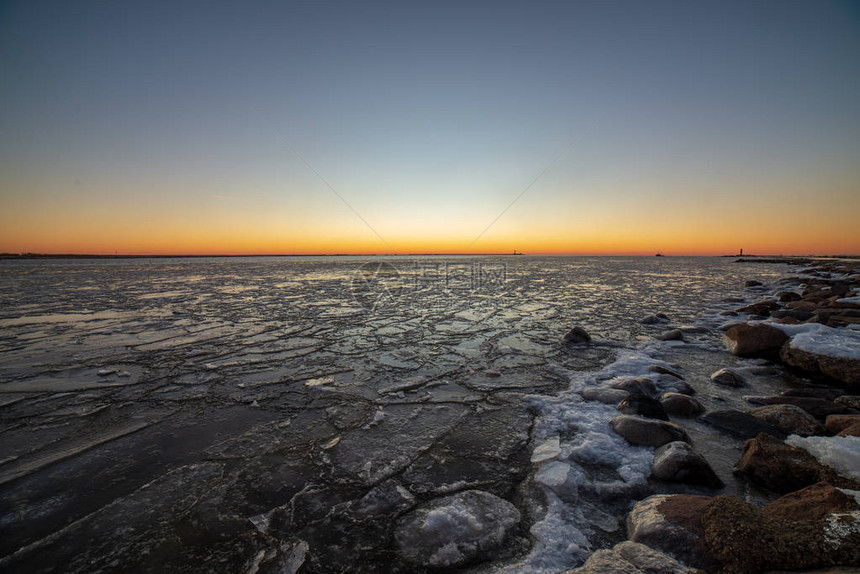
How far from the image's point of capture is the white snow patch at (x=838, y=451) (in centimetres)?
205

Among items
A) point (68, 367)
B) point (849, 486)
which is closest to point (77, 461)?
point (68, 367)

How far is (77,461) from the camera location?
2.51 m

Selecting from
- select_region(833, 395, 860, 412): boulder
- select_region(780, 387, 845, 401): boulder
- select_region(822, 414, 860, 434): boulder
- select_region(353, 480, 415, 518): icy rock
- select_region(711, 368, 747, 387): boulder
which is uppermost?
select_region(822, 414, 860, 434): boulder

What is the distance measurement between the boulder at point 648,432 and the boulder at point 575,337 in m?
3.05

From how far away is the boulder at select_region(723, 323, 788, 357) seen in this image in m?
4.94

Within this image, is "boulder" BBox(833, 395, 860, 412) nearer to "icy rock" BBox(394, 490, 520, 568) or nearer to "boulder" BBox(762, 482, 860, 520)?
"boulder" BBox(762, 482, 860, 520)

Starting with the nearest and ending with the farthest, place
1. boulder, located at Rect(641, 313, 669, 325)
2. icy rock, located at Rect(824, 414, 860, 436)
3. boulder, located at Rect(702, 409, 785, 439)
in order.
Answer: icy rock, located at Rect(824, 414, 860, 436) < boulder, located at Rect(702, 409, 785, 439) < boulder, located at Rect(641, 313, 669, 325)

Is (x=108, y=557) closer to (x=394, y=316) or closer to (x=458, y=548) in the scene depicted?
(x=458, y=548)

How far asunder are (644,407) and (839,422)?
4.34ft

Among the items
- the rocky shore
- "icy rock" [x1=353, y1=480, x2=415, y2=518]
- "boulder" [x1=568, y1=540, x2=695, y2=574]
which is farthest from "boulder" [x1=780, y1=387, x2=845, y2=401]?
"icy rock" [x1=353, y1=480, x2=415, y2=518]

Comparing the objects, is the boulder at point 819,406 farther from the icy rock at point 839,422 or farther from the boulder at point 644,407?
the boulder at point 644,407

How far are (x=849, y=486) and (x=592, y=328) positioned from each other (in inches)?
211

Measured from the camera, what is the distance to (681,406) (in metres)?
3.28

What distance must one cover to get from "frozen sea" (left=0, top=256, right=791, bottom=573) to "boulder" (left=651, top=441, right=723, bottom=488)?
9cm
